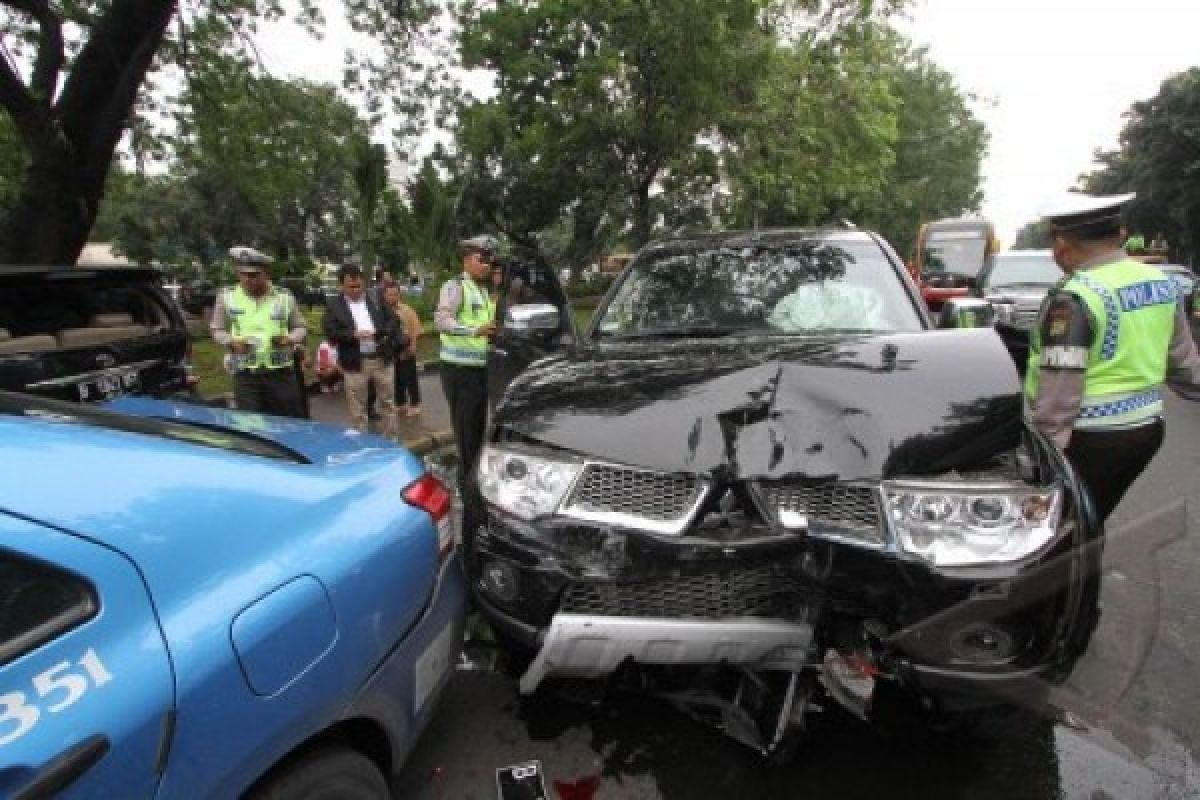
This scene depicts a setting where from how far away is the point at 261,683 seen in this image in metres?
1.51

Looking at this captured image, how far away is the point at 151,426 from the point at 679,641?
5.06 ft

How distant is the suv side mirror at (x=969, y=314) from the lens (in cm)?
343

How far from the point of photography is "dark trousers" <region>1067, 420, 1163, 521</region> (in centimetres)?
289

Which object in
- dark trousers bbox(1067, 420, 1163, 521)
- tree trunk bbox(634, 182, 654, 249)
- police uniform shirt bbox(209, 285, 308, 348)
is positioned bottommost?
dark trousers bbox(1067, 420, 1163, 521)

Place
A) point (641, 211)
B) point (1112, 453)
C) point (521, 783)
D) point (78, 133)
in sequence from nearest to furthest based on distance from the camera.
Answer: point (521, 783), point (1112, 453), point (78, 133), point (641, 211)

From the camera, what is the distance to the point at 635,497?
2.16 metres

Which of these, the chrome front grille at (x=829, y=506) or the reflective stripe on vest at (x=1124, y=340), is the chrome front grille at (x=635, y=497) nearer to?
the chrome front grille at (x=829, y=506)

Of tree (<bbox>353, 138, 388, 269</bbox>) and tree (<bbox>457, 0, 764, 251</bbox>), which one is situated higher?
tree (<bbox>457, 0, 764, 251</bbox>)

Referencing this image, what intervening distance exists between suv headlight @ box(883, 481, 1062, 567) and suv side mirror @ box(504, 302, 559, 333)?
2076 millimetres

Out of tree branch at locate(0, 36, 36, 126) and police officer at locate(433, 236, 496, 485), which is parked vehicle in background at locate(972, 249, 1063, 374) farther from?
tree branch at locate(0, 36, 36, 126)

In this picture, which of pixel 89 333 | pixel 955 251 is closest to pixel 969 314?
pixel 89 333

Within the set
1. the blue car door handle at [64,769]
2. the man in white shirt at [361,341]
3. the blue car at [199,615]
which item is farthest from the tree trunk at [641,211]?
the blue car door handle at [64,769]

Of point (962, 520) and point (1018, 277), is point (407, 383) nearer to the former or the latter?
point (962, 520)

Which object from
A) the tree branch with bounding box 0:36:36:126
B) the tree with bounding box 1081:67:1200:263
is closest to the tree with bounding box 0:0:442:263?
the tree branch with bounding box 0:36:36:126
